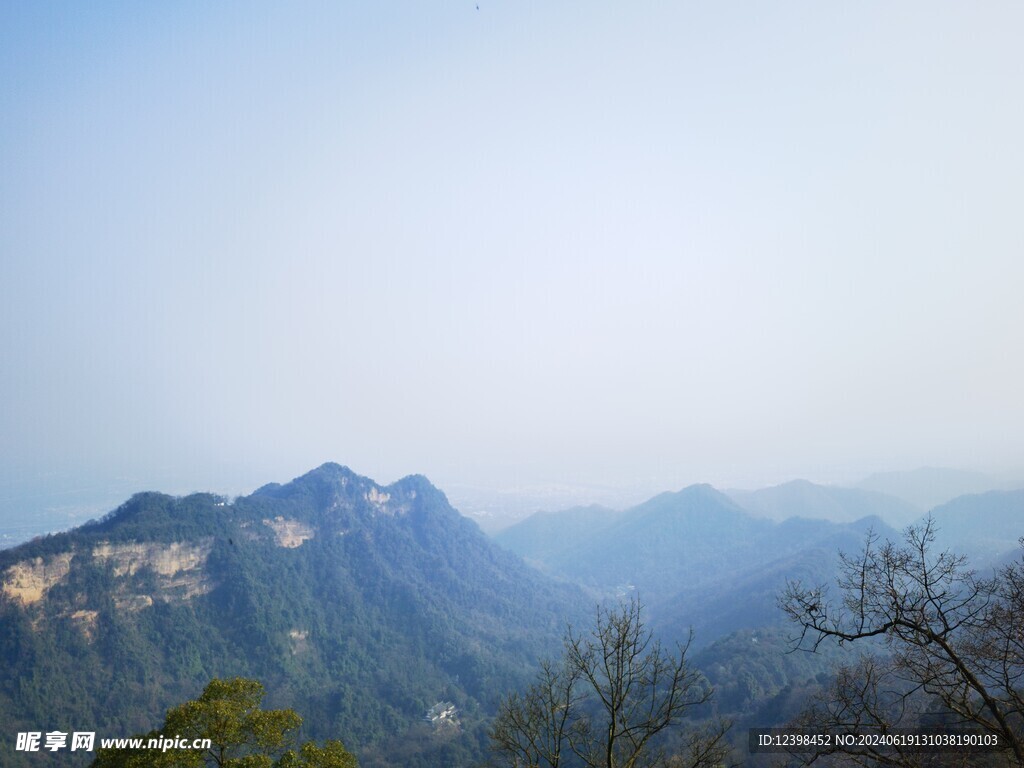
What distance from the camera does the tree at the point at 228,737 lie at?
10.3 m

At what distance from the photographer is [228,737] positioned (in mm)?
11258

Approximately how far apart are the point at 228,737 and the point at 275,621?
8341cm

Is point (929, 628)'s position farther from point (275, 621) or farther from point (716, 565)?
point (716, 565)

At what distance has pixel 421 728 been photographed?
2461 inches

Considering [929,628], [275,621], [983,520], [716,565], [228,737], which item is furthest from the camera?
[716,565]

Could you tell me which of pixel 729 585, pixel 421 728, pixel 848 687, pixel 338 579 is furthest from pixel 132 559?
pixel 729 585

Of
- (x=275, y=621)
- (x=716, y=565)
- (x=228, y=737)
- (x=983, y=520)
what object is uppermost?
(x=228, y=737)

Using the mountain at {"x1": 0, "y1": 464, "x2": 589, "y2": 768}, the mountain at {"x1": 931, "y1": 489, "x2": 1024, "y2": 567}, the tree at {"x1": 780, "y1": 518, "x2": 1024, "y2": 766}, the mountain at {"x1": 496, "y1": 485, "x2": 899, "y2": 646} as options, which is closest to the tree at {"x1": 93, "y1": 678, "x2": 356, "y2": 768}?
the tree at {"x1": 780, "y1": 518, "x2": 1024, "y2": 766}

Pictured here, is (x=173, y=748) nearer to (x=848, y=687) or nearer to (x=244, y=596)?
(x=848, y=687)

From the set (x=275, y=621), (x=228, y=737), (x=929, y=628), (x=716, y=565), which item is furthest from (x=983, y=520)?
(x=228, y=737)

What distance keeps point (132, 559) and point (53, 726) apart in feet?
80.4

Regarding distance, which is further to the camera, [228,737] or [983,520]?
[983,520]

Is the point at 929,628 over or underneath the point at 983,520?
over

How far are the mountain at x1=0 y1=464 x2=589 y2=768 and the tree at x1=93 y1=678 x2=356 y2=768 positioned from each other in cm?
4763
